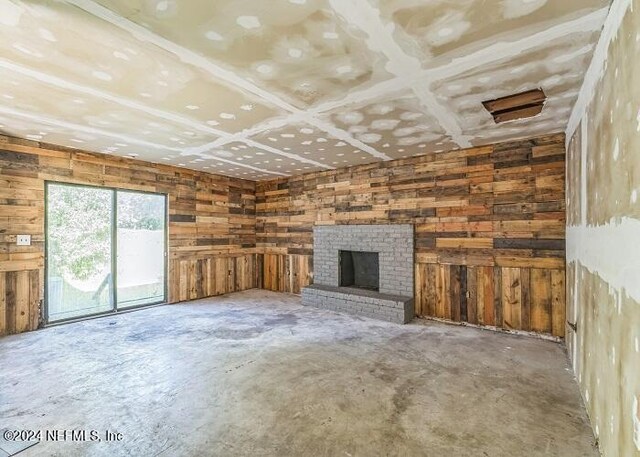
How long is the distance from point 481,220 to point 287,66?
12.0ft

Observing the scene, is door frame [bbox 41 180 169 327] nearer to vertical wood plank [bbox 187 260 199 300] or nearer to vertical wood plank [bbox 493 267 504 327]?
vertical wood plank [bbox 187 260 199 300]

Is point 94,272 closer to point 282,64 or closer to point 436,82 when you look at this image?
point 282,64

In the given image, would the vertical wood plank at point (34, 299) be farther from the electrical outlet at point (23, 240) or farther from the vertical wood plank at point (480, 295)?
the vertical wood plank at point (480, 295)

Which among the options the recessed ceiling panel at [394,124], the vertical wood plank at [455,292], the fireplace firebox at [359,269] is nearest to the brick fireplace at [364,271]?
the fireplace firebox at [359,269]

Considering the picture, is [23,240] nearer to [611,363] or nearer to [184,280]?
[184,280]

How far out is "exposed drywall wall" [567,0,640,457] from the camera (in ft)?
4.75

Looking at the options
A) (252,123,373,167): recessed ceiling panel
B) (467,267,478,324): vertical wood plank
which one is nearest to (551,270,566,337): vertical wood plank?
(467,267,478,324): vertical wood plank

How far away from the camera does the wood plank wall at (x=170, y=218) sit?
429cm

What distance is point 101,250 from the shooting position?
16.9 ft

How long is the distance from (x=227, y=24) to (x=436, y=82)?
1.70 metres

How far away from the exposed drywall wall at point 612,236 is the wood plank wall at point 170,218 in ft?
20.1

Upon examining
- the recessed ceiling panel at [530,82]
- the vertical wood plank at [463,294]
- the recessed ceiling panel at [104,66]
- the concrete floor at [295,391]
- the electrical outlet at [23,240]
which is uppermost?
the recessed ceiling panel at [104,66]

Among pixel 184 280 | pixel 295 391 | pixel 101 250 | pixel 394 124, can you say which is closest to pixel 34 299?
pixel 101 250

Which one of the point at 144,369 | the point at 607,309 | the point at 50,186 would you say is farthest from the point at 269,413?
the point at 50,186
